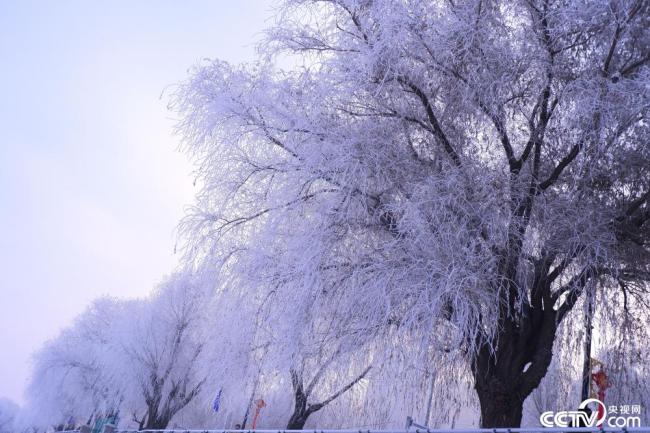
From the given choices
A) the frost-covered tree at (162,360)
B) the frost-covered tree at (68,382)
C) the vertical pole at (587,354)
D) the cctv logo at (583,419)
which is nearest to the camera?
the cctv logo at (583,419)

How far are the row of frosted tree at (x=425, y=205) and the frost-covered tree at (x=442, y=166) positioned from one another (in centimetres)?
3

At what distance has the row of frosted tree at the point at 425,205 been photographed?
22.8 ft

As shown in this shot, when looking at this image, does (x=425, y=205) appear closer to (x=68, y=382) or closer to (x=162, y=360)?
(x=162, y=360)

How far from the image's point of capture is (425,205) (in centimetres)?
712

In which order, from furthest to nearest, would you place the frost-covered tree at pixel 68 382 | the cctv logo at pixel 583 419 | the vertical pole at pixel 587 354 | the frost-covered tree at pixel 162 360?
1. the frost-covered tree at pixel 68 382
2. the frost-covered tree at pixel 162 360
3. the vertical pole at pixel 587 354
4. the cctv logo at pixel 583 419

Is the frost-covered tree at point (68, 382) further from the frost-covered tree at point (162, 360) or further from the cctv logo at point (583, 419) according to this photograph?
the cctv logo at point (583, 419)

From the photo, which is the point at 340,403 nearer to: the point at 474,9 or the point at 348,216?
the point at 348,216

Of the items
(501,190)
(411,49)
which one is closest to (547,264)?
(501,190)

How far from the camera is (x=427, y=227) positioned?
6898 millimetres

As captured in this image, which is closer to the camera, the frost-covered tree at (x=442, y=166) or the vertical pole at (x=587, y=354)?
the frost-covered tree at (x=442, y=166)

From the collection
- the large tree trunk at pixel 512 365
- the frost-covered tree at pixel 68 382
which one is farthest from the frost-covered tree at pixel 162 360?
the large tree trunk at pixel 512 365

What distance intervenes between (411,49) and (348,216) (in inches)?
94.9

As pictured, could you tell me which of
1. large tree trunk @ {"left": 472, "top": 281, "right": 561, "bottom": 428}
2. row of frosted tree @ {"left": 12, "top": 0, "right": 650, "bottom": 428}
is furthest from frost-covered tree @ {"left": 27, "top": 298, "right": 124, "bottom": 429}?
large tree trunk @ {"left": 472, "top": 281, "right": 561, "bottom": 428}

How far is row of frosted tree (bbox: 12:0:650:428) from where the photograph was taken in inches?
274
